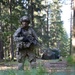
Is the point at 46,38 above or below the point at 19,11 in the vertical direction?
below

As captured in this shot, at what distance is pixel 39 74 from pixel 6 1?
31.8 m

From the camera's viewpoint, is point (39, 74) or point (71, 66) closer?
point (71, 66)

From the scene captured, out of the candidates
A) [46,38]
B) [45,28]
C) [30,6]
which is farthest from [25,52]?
[45,28]

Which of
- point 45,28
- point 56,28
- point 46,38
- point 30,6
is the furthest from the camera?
point 56,28

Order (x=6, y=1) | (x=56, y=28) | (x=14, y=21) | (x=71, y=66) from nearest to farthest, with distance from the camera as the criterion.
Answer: (x=71, y=66) → (x=14, y=21) → (x=6, y=1) → (x=56, y=28)

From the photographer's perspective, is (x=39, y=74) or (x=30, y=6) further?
(x=30, y=6)

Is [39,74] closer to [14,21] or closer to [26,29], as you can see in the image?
[26,29]

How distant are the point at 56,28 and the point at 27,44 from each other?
2920 inches

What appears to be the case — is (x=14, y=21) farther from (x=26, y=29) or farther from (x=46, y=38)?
(x=46, y=38)

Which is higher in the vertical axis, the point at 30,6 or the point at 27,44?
the point at 30,6

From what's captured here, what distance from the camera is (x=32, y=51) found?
8.16 metres

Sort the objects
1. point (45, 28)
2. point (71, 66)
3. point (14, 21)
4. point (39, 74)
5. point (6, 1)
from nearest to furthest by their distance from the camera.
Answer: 1. point (71, 66)
2. point (39, 74)
3. point (14, 21)
4. point (6, 1)
5. point (45, 28)

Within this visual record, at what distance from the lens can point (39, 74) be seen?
2303 mm

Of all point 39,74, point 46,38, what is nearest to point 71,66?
point 39,74
